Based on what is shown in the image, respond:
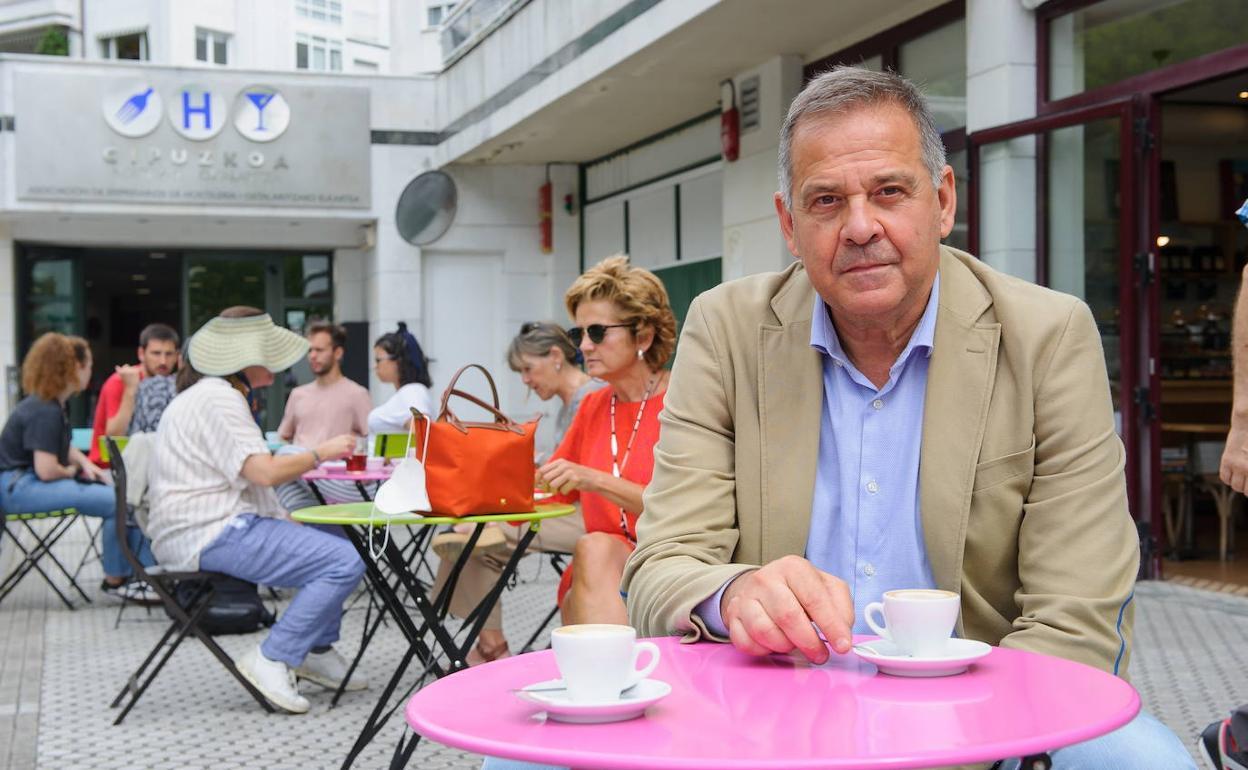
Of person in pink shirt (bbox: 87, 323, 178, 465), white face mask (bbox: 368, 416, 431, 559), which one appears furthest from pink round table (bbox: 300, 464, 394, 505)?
person in pink shirt (bbox: 87, 323, 178, 465)

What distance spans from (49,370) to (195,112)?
10407mm

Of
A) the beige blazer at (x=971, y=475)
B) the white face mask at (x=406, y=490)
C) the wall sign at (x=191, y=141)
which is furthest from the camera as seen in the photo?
the wall sign at (x=191, y=141)

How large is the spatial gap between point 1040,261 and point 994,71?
46.2 inches

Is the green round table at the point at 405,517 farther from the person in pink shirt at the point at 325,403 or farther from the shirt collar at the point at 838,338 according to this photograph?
the person in pink shirt at the point at 325,403

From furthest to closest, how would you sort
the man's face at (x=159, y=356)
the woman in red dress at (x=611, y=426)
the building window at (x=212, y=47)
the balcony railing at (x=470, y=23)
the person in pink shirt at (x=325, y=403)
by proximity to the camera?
1. the building window at (x=212, y=47)
2. the balcony railing at (x=470, y=23)
3. the man's face at (x=159, y=356)
4. the person in pink shirt at (x=325, y=403)
5. the woman in red dress at (x=611, y=426)

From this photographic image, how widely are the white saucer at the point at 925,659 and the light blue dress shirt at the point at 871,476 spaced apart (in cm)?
40

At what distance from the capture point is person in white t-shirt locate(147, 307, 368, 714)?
562 centimetres

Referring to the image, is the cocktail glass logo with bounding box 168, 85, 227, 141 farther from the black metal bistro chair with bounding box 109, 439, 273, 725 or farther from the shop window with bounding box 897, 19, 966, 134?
the black metal bistro chair with bounding box 109, 439, 273, 725

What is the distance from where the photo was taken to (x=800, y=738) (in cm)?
142

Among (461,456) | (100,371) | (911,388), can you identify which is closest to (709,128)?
(461,456)

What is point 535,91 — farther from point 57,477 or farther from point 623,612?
point 623,612

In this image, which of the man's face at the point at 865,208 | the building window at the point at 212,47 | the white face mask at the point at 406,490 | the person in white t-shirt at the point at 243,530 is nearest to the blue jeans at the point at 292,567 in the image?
the person in white t-shirt at the point at 243,530

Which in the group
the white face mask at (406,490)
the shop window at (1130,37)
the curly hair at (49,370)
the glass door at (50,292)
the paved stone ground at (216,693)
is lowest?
the paved stone ground at (216,693)

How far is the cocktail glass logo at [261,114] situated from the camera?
1805 cm
